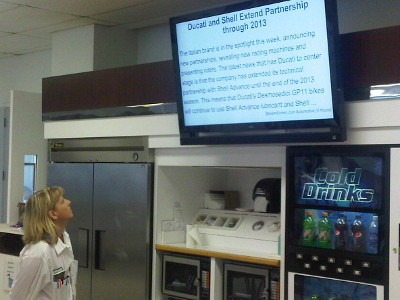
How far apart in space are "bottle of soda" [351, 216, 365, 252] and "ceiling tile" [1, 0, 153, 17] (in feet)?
7.45

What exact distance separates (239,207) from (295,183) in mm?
1131

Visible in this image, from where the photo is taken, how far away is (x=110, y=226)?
170 inches

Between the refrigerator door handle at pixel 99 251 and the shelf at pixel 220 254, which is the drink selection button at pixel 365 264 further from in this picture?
the refrigerator door handle at pixel 99 251

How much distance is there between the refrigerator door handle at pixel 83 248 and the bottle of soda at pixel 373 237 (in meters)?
2.20

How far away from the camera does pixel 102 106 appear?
4371mm

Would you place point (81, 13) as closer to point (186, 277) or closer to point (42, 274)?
point (186, 277)

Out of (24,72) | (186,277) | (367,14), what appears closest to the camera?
(367,14)

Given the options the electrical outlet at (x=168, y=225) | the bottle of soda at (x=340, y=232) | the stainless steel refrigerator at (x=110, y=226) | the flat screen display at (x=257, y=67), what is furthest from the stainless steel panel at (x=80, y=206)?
the bottle of soda at (x=340, y=232)

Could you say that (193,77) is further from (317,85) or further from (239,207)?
(239,207)

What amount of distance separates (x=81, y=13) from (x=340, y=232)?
2.75m

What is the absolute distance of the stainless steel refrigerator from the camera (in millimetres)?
4109

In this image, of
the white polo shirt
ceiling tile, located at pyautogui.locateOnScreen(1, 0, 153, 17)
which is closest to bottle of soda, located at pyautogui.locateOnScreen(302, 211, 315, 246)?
the white polo shirt

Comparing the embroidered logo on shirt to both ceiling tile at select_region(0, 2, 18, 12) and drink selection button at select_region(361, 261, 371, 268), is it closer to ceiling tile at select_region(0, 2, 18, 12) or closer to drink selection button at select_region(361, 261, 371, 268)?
drink selection button at select_region(361, 261, 371, 268)

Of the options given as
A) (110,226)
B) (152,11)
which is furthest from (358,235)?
(152,11)
